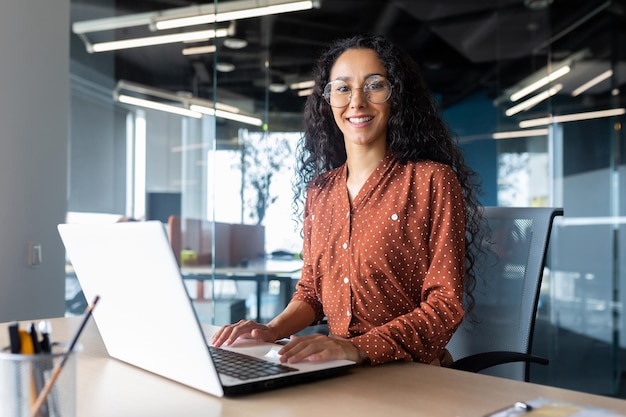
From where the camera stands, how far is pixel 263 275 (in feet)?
14.0

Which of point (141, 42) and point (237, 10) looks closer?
point (237, 10)

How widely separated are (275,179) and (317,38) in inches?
92.2

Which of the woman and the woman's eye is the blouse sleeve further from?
the woman's eye

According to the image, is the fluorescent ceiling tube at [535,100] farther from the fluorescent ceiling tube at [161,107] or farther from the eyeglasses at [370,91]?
the eyeglasses at [370,91]

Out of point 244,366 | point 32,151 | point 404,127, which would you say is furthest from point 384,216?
point 32,151

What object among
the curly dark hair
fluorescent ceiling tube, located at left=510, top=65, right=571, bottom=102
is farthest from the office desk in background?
the curly dark hair

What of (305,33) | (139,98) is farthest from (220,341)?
(305,33)

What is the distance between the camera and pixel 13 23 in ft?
8.36

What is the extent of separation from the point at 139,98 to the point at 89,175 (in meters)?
0.70

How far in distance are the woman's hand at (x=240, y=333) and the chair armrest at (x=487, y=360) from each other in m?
0.46

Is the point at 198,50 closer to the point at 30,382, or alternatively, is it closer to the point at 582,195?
the point at 582,195

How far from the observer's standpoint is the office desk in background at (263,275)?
4203 millimetres

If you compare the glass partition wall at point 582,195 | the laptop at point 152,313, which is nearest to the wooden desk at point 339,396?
the laptop at point 152,313

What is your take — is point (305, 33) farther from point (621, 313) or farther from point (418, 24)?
point (621, 313)
